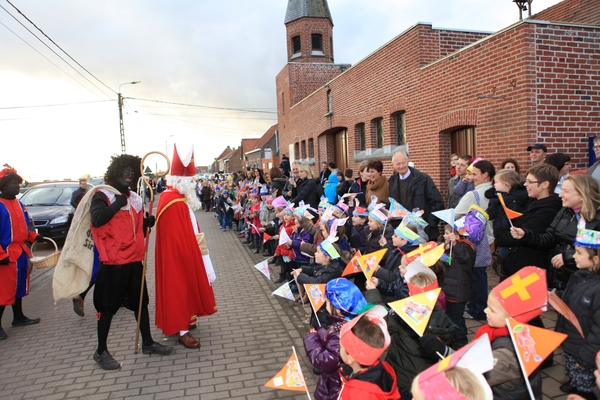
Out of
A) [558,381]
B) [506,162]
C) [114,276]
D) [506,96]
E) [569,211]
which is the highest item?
[506,96]

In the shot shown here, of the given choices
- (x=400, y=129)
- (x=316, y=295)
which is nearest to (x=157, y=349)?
(x=316, y=295)

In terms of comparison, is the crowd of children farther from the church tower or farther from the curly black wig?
the church tower

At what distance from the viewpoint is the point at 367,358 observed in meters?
2.31

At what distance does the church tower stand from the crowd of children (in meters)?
20.4

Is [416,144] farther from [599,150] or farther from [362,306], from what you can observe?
[362,306]

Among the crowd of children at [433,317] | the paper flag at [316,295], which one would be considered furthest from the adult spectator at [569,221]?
the paper flag at [316,295]

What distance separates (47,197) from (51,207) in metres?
0.98

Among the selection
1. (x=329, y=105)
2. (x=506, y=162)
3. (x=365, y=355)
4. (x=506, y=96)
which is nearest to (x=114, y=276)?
(x=365, y=355)

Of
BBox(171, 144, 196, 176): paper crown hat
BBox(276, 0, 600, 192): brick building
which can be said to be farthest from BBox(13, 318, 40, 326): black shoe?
BBox(276, 0, 600, 192): brick building

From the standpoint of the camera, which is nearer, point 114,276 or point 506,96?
point 114,276

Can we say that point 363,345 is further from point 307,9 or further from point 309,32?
point 307,9

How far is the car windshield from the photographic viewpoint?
481 inches

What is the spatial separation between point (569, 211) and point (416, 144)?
6343mm

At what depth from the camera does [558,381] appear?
337 centimetres
